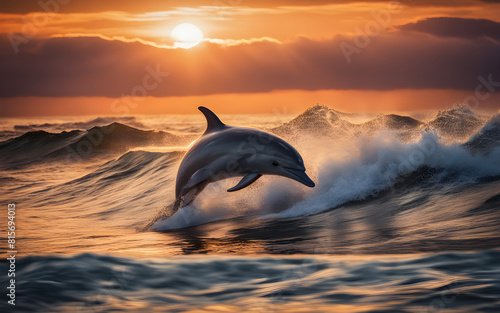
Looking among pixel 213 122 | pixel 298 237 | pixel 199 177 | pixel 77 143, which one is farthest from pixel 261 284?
pixel 77 143

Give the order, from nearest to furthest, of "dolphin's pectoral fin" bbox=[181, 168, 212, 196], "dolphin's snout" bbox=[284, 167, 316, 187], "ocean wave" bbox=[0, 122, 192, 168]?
"dolphin's snout" bbox=[284, 167, 316, 187] < "dolphin's pectoral fin" bbox=[181, 168, 212, 196] < "ocean wave" bbox=[0, 122, 192, 168]

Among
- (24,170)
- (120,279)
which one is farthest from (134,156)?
(120,279)

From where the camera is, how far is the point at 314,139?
49.7 ft

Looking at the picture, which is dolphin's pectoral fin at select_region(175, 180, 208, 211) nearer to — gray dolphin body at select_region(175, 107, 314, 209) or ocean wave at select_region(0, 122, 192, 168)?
gray dolphin body at select_region(175, 107, 314, 209)

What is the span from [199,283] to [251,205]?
608cm

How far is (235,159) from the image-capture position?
30.9 feet

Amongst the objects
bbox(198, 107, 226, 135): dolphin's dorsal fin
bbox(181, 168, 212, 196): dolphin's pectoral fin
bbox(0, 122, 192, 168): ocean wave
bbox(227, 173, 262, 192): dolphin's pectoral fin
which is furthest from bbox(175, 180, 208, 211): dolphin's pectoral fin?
bbox(0, 122, 192, 168): ocean wave

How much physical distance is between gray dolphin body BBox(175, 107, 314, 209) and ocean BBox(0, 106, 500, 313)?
2.94 feet

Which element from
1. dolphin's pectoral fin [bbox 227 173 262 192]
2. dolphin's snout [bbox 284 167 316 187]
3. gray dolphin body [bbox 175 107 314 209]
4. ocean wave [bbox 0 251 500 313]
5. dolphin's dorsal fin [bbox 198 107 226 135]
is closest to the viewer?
ocean wave [bbox 0 251 500 313]

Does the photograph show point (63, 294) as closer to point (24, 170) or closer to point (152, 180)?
point (152, 180)

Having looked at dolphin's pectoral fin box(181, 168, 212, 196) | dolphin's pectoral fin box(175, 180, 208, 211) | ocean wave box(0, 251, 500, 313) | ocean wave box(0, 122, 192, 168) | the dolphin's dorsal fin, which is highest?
ocean wave box(0, 122, 192, 168)

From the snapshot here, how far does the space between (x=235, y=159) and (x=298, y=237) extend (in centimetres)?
208

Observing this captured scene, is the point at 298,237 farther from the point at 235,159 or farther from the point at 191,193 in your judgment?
the point at 191,193

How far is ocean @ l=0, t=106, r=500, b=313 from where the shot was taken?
4.78 metres
